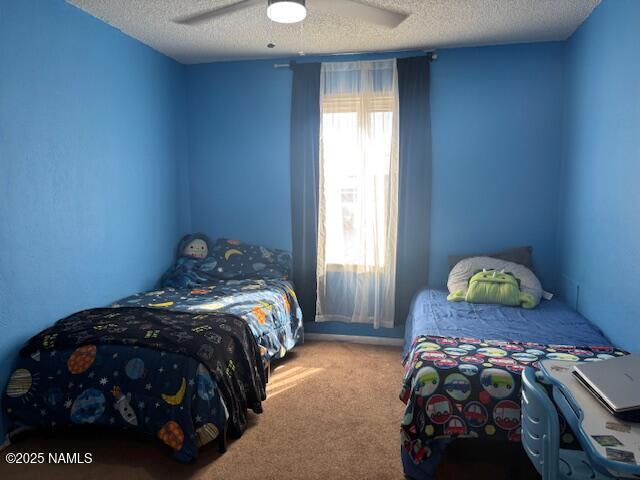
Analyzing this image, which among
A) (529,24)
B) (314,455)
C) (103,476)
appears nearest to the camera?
(103,476)

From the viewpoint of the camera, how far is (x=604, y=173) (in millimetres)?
2812

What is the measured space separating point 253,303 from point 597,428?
2.35m

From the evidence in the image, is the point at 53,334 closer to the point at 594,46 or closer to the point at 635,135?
the point at 635,135

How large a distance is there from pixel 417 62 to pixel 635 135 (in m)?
1.91

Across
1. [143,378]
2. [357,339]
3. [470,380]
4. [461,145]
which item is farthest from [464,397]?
[461,145]

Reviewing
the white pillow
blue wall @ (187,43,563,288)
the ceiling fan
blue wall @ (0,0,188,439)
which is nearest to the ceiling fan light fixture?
the ceiling fan

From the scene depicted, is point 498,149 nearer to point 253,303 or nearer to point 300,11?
point 300,11

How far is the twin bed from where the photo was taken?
235 centimetres

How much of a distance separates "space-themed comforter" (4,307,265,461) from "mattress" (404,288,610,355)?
3.85ft

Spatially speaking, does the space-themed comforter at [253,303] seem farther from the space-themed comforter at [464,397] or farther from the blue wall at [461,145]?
the space-themed comforter at [464,397]

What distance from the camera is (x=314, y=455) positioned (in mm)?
2430

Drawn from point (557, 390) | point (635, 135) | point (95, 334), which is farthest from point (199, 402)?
point (635, 135)

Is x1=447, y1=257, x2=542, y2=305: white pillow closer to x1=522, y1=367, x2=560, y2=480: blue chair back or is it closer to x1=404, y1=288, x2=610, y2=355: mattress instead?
x1=404, y1=288, x2=610, y2=355: mattress

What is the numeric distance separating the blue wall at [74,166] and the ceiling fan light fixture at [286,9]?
56.9 inches
